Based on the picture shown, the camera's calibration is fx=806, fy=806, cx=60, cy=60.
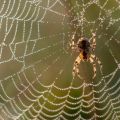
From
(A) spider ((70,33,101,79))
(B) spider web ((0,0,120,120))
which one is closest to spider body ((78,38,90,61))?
(A) spider ((70,33,101,79))

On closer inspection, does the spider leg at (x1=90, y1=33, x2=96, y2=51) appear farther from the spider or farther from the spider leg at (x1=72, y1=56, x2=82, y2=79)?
the spider leg at (x1=72, y1=56, x2=82, y2=79)

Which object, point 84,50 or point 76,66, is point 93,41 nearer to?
point 84,50

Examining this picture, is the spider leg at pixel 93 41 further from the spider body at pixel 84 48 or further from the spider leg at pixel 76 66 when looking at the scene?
the spider leg at pixel 76 66

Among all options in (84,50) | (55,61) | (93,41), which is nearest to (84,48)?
(84,50)

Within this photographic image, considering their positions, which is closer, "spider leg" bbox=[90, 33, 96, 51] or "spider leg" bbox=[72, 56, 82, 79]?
"spider leg" bbox=[90, 33, 96, 51]

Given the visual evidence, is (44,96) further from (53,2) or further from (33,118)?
(53,2)

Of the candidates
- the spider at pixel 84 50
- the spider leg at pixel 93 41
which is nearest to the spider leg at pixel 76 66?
the spider at pixel 84 50

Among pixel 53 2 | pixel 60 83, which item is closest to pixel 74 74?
pixel 60 83
